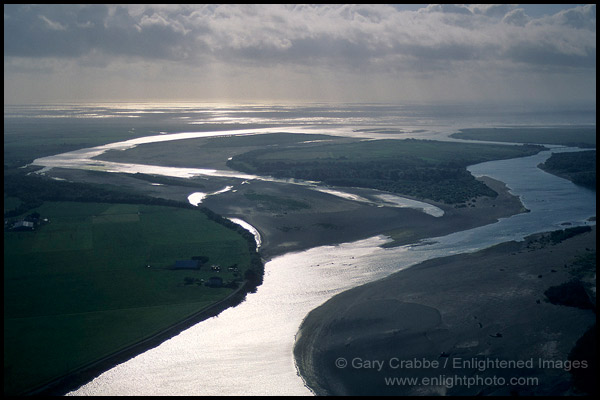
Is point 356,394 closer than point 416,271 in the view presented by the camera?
Yes

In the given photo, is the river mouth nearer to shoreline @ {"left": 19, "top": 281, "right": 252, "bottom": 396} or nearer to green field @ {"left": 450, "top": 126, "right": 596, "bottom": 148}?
shoreline @ {"left": 19, "top": 281, "right": 252, "bottom": 396}

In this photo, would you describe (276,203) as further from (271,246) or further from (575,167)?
(575,167)

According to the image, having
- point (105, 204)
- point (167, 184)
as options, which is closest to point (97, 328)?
point (105, 204)

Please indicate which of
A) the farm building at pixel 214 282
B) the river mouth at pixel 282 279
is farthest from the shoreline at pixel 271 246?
the farm building at pixel 214 282

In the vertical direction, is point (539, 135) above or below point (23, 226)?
above

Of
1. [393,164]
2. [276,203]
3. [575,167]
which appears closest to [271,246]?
[276,203]

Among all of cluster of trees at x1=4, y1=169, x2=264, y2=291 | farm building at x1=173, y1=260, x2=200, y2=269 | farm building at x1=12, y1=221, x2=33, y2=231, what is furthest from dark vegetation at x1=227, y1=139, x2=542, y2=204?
farm building at x1=12, y1=221, x2=33, y2=231

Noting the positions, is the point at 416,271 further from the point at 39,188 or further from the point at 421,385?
the point at 39,188
